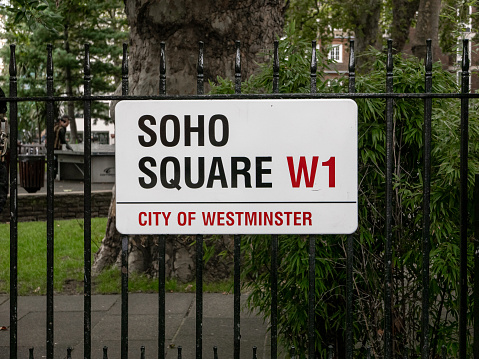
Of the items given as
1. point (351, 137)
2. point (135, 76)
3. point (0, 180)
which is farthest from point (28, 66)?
point (351, 137)

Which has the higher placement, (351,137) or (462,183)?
(351,137)

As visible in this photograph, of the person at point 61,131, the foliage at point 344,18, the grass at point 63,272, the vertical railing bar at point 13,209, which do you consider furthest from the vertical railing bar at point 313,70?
the person at point 61,131

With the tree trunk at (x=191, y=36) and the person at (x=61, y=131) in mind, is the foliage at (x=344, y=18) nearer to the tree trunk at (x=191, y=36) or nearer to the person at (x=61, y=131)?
the person at (x=61, y=131)

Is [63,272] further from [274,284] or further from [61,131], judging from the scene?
[61,131]

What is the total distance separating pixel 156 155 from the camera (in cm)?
342

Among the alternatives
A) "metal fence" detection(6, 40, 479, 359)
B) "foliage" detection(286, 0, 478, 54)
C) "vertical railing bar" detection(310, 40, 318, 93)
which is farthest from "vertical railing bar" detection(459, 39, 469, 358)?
"foliage" detection(286, 0, 478, 54)

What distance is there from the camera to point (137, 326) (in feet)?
17.9

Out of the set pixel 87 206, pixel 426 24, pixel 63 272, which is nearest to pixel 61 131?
pixel 426 24

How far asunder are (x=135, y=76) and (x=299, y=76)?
4.09 meters

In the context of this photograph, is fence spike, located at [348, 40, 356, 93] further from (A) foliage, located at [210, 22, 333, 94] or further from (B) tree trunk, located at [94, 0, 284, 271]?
(B) tree trunk, located at [94, 0, 284, 271]

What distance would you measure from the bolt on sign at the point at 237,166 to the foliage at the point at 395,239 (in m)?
0.34

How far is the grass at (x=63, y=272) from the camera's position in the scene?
6914 mm

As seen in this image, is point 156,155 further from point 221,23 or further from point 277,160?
point 221,23

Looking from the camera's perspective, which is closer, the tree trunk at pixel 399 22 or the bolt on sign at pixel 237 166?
the bolt on sign at pixel 237 166
